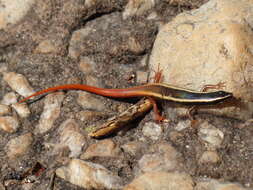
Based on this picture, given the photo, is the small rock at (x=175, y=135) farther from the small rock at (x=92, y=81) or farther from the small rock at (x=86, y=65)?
the small rock at (x=86, y=65)

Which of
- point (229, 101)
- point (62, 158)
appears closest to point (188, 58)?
point (229, 101)

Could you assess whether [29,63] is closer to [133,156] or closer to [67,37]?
[67,37]

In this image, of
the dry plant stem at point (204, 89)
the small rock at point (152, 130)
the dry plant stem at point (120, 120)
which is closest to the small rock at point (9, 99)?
the dry plant stem at point (120, 120)

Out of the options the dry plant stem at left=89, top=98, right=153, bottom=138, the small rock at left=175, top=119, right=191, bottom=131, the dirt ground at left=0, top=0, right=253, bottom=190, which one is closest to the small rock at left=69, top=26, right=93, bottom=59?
the dirt ground at left=0, top=0, right=253, bottom=190

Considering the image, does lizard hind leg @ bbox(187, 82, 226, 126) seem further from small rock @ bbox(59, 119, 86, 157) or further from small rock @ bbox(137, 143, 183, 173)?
small rock @ bbox(59, 119, 86, 157)

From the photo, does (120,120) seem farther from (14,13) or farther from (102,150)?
(14,13)
